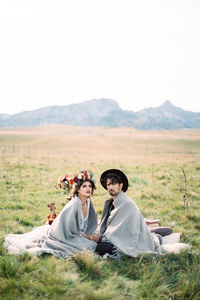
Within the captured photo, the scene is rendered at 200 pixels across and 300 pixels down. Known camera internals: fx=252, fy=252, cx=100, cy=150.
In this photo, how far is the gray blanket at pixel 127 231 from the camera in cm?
490

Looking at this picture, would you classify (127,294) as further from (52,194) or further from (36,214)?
(52,194)

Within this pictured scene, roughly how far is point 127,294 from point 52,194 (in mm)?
7076

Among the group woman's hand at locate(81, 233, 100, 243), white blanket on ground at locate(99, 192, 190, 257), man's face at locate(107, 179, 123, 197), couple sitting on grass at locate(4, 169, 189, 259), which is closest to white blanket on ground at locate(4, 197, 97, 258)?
couple sitting on grass at locate(4, 169, 189, 259)

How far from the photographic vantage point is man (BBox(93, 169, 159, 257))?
4.92 m

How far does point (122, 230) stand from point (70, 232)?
1.04 m

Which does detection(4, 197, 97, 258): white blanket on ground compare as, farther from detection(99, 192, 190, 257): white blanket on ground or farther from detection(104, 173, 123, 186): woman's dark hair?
detection(104, 173, 123, 186): woman's dark hair

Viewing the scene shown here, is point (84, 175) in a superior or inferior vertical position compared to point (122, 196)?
superior

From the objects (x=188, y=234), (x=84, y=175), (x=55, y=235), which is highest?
(x=84, y=175)

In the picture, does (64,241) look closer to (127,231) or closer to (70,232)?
(70,232)

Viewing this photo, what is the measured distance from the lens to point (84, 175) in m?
5.38

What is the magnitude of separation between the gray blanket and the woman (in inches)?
22.1

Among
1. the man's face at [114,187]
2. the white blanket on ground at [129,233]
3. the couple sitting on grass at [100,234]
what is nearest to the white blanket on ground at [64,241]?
the couple sitting on grass at [100,234]

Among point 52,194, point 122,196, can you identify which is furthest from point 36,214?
point 122,196

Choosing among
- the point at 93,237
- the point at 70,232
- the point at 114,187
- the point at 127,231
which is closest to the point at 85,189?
the point at 114,187
